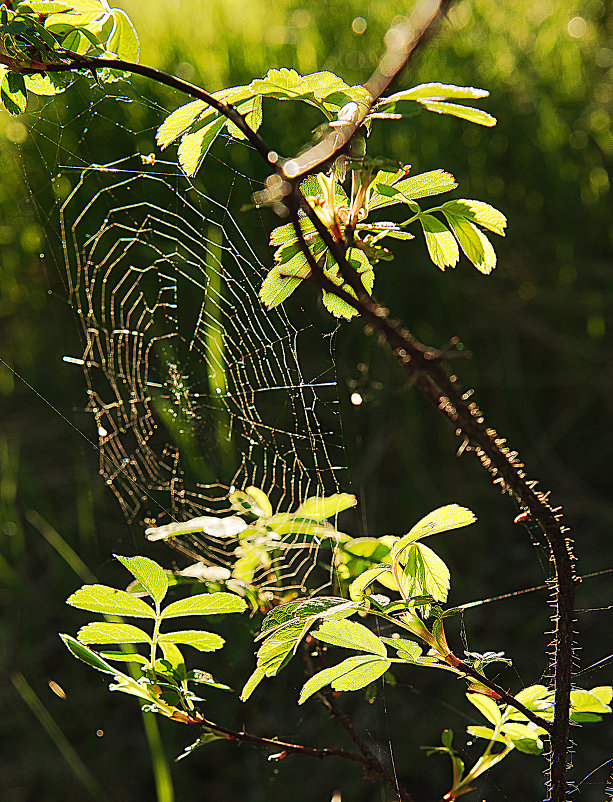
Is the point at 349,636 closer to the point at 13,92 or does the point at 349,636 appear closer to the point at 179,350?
the point at 13,92

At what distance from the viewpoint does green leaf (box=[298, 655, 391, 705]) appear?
0.92 ft

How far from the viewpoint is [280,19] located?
1831 mm

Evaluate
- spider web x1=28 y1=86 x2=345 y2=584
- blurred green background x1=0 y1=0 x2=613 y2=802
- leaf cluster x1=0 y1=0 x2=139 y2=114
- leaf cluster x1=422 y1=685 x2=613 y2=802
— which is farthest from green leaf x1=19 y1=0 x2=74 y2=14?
blurred green background x1=0 y1=0 x2=613 y2=802

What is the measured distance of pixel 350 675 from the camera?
29cm

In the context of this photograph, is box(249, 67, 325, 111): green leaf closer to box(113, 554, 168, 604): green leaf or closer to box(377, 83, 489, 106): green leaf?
box(377, 83, 489, 106): green leaf

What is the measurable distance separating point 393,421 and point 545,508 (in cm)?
124

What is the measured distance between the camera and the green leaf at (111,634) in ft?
1.06

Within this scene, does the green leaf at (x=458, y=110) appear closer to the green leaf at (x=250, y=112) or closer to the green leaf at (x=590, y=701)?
the green leaf at (x=250, y=112)

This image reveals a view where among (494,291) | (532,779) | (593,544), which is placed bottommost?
(532,779)

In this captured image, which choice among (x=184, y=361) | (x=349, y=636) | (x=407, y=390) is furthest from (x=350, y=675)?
(x=407, y=390)

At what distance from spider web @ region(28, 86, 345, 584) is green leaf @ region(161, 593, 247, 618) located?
1.86 ft

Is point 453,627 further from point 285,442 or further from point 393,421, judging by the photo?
point 285,442

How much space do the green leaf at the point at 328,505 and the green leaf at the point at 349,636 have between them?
0.11 metres

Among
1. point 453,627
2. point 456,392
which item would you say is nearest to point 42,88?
point 456,392
